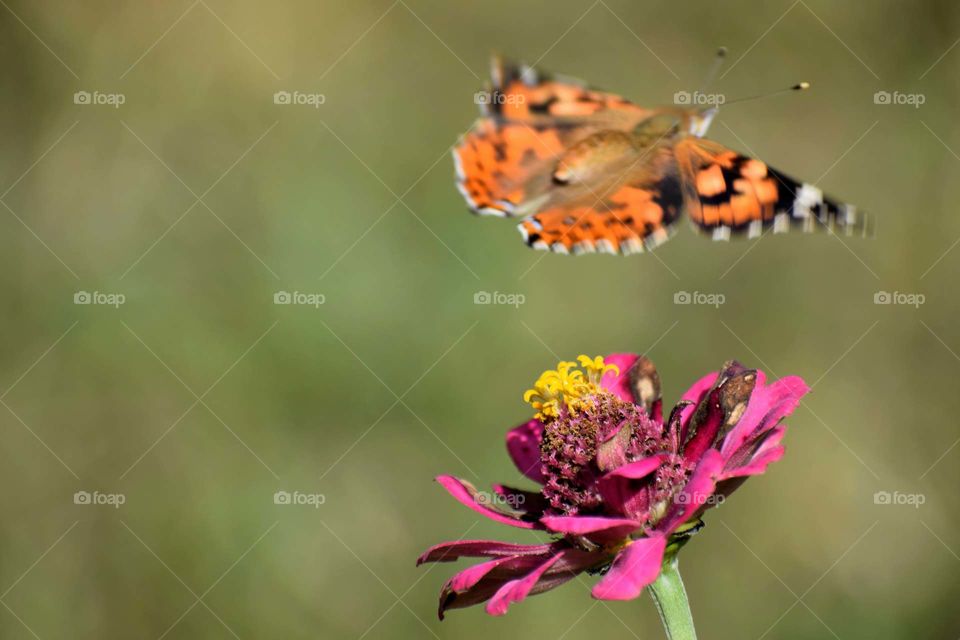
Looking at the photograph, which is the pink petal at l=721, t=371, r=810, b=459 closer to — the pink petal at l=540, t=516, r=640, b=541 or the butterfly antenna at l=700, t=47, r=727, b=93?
the pink petal at l=540, t=516, r=640, b=541

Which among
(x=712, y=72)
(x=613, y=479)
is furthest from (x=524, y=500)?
(x=712, y=72)

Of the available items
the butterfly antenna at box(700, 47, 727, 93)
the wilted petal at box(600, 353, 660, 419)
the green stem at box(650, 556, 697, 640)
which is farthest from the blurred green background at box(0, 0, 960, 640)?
the green stem at box(650, 556, 697, 640)

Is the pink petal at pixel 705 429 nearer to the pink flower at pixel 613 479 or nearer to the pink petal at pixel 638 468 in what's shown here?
the pink flower at pixel 613 479

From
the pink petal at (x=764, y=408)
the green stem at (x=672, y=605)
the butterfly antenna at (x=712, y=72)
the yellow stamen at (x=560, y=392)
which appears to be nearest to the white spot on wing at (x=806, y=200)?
the pink petal at (x=764, y=408)

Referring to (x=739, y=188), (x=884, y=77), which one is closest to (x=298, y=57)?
(x=884, y=77)

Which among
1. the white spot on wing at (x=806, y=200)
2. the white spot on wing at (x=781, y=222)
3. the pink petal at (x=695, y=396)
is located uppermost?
the white spot on wing at (x=806, y=200)

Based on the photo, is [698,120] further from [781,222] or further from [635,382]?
[635,382]
